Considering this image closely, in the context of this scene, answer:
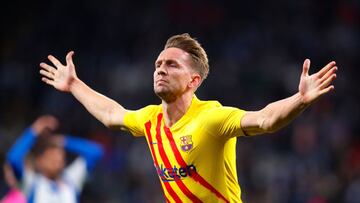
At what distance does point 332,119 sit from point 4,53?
6.45 m

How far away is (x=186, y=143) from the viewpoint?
16.6ft

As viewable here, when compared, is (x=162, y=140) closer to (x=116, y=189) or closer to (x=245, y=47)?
(x=116, y=189)

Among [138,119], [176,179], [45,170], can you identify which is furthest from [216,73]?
[176,179]

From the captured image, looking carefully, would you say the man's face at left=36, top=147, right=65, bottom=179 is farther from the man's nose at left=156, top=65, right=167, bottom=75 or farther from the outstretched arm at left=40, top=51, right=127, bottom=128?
the man's nose at left=156, top=65, right=167, bottom=75

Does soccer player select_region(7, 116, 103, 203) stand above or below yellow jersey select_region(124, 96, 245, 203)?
above

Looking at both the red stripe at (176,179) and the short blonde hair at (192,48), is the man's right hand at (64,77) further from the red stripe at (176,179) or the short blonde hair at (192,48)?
the red stripe at (176,179)

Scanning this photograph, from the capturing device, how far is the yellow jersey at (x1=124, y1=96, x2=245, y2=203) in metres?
5.01

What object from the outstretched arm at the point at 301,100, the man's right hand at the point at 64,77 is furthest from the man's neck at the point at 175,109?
the man's right hand at the point at 64,77

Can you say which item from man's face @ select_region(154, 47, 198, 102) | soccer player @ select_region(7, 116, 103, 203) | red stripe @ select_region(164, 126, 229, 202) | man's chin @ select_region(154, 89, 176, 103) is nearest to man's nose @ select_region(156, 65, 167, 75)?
man's face @ select_region(154, 47, 198, 102)

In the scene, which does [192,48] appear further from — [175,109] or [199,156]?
[199,156]

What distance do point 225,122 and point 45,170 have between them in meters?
3.09

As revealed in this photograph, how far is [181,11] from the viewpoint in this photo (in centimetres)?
1523

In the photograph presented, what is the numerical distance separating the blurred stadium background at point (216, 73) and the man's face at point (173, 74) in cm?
605

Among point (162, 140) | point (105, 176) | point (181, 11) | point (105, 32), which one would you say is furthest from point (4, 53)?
point (162, 140)
